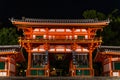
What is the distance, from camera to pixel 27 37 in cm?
4459

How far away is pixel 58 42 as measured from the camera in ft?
141

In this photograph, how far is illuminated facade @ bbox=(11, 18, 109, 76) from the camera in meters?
42.5

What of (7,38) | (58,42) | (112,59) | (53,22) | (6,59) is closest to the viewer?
(6,59)

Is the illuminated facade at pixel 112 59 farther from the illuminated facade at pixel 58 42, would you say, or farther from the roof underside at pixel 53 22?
the roof underside at pixel 53 22

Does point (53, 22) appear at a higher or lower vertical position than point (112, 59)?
higher

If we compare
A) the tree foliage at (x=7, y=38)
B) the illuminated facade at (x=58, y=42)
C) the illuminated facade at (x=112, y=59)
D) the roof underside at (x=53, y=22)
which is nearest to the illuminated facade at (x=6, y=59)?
the illuminated facade at (x=58, y=42)

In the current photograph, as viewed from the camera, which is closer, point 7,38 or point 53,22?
point 53,22

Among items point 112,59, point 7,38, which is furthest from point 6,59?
point 7,38

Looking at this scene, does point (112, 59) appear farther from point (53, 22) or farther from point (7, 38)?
point (7, 38)

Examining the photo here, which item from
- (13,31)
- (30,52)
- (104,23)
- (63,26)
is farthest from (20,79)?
(13,31)

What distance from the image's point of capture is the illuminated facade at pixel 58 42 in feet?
140

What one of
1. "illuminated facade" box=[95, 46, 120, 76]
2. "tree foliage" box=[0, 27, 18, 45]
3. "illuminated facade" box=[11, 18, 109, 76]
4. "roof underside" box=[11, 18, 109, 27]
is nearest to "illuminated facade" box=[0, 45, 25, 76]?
"illuminated facade" box=[11, 18, 109, 76]

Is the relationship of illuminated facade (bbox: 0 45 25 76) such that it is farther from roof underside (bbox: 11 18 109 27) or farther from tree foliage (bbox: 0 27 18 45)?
tree foliage (bbox: 0 27 18 45)

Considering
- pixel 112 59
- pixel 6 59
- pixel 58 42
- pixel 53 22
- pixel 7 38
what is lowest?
pixel 112 59
